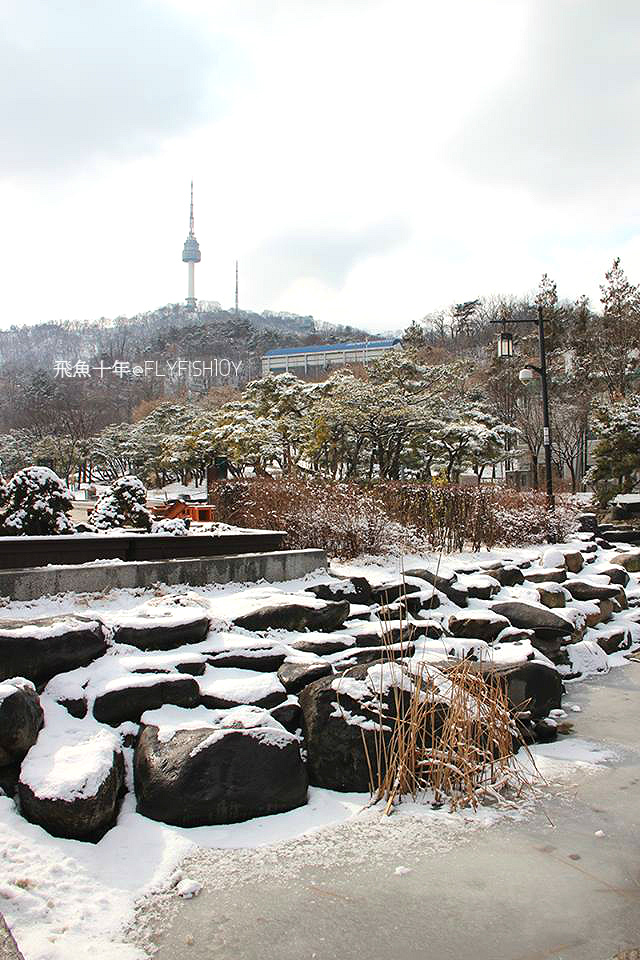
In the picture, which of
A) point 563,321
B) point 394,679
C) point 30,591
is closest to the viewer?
point 394,679

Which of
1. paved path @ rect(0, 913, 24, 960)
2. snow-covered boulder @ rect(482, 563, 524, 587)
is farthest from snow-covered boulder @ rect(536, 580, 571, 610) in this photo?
paved path @ rect(0, 913, 24, 960)

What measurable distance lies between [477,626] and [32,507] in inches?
151

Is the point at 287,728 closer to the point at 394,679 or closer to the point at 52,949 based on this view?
the point at 394,679

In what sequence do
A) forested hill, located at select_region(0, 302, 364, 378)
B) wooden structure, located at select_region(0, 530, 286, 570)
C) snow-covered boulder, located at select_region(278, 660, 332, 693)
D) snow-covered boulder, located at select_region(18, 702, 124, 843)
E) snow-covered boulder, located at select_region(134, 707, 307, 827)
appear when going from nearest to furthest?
snow-covered boulder, located at select_region(18, 702, 124, 843)
snow-covered boulder, located at select_region(134, 707, 307, 827)
snow-covered boulder, located at select_region(278, 660, 332, 693)
wooden structure, located at select_region(0, 530, 286, 570)
forested hill, located at select_region(0, 302, 364, 378)

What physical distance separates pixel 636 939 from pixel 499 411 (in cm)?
2773

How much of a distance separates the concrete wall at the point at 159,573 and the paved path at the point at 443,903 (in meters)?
2.66

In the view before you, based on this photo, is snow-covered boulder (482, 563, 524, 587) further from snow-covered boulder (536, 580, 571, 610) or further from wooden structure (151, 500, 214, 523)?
wooden structure (151, 500, 214, 523)

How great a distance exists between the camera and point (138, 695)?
3.94 meters

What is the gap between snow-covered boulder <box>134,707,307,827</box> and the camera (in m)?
3.36

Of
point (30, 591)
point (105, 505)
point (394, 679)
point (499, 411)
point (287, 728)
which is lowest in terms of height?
point (287, 728)

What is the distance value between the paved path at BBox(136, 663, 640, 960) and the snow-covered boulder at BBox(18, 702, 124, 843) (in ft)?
1.82

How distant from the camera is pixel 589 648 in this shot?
6801mm

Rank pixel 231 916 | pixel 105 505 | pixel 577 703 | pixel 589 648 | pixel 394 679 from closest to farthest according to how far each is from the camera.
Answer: pixel 231 916 < pixel 394 679 < pixel 577 703 < pixel 589 648 < pixel 105 505

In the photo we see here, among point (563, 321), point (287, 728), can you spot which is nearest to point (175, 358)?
point (563, 321)
